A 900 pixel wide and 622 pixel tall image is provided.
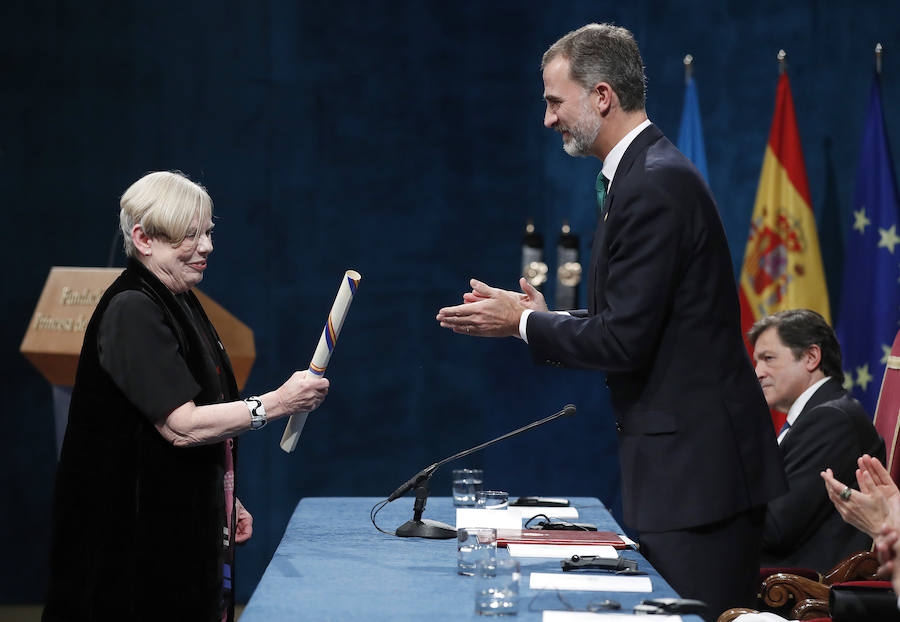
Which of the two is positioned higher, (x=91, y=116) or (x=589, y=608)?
(x=91, y=116)

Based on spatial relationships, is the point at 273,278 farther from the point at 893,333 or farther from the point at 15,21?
the point at 893,333

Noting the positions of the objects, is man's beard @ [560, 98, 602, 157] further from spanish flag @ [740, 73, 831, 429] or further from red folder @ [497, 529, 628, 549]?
spanish flag @ [740, 73, 831, 429]

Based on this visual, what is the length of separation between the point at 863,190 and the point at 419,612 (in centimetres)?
393

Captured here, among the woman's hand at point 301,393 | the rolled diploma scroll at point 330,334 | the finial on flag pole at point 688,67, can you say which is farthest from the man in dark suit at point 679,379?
the finial on flag pole at point 688,67

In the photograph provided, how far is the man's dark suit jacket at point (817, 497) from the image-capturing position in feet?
10.8

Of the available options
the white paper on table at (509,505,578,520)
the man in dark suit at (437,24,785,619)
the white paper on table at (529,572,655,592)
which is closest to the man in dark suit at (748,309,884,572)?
the white paper on table at (509,505,578,520)

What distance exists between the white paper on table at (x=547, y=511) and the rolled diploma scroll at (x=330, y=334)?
0.73 m

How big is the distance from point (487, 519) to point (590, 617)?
1145mm

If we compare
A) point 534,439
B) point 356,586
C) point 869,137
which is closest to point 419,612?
point 356,586

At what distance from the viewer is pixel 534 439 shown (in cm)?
452

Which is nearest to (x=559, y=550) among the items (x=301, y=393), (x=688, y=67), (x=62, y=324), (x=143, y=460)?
(x=301, y=393)

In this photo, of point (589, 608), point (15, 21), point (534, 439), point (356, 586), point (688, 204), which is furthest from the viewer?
point (15, 21)

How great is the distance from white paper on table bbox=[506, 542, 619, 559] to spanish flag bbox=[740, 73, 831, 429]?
278 centimetres

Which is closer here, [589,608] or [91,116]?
[589,608]
